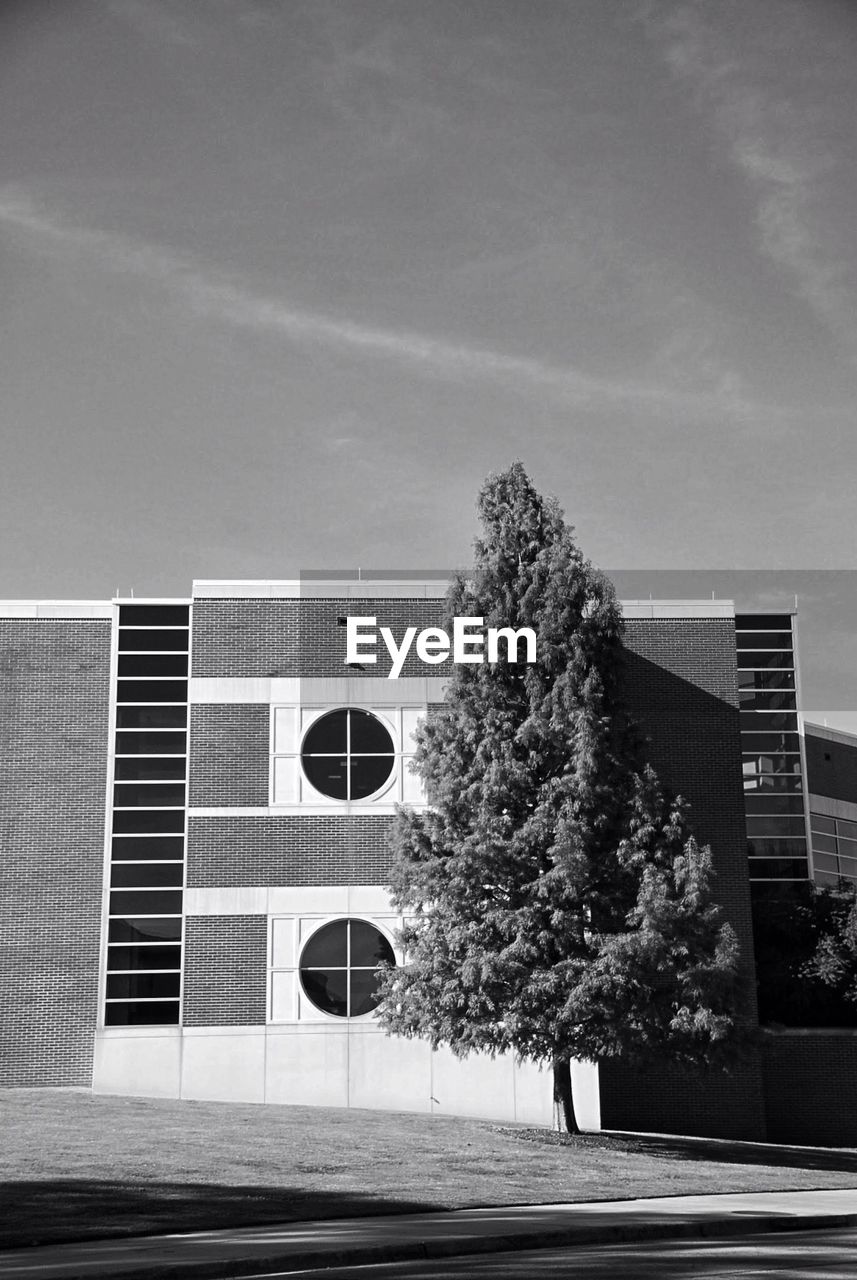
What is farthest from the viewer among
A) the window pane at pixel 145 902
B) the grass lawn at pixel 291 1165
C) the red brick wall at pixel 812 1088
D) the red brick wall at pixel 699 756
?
the red brick wall at pixel 812 1088

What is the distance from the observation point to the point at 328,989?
3033cm

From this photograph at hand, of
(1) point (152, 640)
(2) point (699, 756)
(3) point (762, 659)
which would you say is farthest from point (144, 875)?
(3) point (762, 659)

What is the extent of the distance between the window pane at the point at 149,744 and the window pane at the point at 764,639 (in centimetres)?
1583

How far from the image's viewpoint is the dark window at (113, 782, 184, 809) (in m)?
32.0

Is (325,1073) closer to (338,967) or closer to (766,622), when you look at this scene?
(338,967)

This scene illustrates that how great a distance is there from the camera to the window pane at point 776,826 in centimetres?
3725

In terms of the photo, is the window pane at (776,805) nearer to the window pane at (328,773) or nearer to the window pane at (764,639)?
the window pane at (764,639)

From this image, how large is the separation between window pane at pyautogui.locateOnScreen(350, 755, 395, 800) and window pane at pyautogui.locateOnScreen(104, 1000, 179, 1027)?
6.19 metres

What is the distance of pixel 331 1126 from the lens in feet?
82.1

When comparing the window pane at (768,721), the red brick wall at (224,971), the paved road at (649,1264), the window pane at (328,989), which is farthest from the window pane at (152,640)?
the paved road at (649,1264)

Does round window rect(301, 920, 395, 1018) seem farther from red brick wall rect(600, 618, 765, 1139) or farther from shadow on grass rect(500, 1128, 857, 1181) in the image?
red brick wall rect(600, 618, 765, 1139)

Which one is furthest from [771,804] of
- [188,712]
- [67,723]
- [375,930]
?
[67,723]

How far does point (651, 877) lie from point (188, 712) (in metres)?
12.2

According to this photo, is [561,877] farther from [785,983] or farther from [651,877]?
[785,983]
